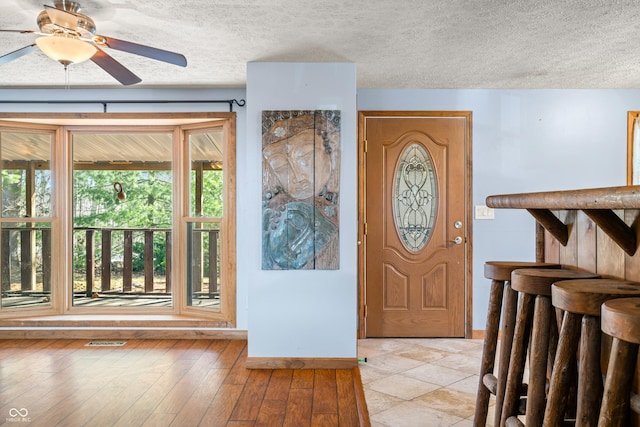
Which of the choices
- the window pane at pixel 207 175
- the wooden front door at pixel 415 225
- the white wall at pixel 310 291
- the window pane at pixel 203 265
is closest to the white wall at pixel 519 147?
the wooden front door at pixel 415 225

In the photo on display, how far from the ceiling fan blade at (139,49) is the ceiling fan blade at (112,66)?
104mm

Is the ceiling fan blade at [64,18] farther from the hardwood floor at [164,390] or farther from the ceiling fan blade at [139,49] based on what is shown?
the hardwood floor at [164,390]

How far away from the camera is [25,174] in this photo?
438cm

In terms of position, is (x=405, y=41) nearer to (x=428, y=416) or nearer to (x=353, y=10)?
(x=353, y=10)

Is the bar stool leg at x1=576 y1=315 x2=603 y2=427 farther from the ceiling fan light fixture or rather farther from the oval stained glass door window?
the oval stained glass door window

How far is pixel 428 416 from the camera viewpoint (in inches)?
105

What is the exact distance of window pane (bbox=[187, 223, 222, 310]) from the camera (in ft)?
14.4

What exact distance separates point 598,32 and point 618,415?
249 centimetres

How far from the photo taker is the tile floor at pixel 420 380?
2.67m

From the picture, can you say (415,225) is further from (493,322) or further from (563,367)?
(563,367)

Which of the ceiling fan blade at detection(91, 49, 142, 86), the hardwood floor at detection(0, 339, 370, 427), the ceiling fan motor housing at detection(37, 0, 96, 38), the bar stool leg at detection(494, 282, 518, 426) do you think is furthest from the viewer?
the hardwood floor at detection(0, 339, 370, 427)

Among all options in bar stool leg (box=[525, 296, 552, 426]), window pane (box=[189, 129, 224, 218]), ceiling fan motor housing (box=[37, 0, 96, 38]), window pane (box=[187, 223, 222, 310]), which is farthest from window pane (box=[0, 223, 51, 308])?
bar stool leg (box=[525, 296, 552, 426])

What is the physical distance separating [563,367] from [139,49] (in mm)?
2253

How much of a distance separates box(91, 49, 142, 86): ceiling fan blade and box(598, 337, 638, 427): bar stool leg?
2495 millimetres
